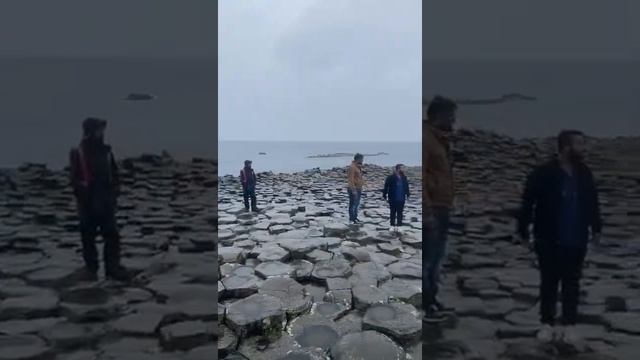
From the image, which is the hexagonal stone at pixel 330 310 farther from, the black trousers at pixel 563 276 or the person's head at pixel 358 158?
the person's head at pixel 358 158

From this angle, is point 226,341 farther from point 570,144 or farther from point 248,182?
point 248,182

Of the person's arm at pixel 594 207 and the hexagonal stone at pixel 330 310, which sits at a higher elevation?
the person's arm at pixel 594 207

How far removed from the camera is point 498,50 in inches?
111

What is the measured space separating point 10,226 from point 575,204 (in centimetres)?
417

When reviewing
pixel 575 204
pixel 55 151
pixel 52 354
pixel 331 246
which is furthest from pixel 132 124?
pixel 331 246

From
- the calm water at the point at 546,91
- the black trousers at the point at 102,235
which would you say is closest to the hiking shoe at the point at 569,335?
the calm water at the point at 546,91

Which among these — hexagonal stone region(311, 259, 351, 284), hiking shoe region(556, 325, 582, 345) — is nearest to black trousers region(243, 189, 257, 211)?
hexagonal stone region(311, 259, 351, 284)

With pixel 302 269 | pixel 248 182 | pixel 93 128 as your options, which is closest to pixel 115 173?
pixel 93 128

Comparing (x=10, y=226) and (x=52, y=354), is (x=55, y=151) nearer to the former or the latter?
(x=10, y=226)

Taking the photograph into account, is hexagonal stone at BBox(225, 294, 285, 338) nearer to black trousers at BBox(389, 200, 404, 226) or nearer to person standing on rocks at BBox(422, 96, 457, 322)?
person standing on rocks at BBox(422, 96, 457, 322)

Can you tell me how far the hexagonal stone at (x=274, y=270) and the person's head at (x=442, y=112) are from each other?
3996mm

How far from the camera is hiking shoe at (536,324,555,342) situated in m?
2.87

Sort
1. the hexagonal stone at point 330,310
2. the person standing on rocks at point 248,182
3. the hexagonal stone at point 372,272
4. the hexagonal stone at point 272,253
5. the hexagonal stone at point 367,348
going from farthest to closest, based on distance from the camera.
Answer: the person standing on rocks at point 248,182, the hexagonal stone at point 272,253, the hexagonal stone at point 372,272, the hexagonal stone at point 330,310, the hexagonal stone at point 367,348

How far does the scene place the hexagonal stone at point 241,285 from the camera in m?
5.25
